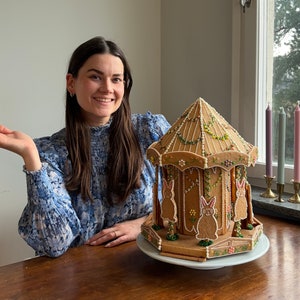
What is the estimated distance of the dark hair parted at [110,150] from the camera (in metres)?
1.09

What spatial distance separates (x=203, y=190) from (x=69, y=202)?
0.41 meters

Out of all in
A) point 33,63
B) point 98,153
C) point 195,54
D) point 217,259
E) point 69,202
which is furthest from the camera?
point 195,54

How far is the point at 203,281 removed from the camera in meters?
0.75

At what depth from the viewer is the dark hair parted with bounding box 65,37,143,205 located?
1.09 metres

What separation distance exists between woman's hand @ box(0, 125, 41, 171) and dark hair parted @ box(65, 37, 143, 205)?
16cm

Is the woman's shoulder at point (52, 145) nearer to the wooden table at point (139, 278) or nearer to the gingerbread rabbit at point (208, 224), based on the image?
the wooden table at point (139, 278)

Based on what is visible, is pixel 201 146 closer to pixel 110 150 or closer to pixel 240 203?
pixel 240 203

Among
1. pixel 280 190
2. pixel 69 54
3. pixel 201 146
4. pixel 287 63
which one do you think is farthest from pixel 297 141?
pixel 69 54

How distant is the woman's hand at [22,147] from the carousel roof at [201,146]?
0.28 m

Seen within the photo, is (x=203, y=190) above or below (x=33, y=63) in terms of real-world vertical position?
below

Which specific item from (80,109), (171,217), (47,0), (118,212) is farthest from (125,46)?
(171,217)

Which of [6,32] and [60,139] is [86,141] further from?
[6,32]

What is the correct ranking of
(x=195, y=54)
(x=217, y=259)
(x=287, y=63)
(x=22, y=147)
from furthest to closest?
(x=195, y=54), (x=287, y=63), (x=22, y=147), (x=217, y=259)

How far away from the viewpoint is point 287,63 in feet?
4.32
